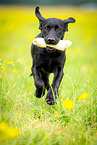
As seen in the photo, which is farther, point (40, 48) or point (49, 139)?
point (40, 48)

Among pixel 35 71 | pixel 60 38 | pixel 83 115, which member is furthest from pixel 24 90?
pixel 83 115

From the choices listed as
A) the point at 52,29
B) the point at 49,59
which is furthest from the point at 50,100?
the point at 52,29

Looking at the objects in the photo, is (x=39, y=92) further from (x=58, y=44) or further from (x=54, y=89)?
(x=58, y=44)

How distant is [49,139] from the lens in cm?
202

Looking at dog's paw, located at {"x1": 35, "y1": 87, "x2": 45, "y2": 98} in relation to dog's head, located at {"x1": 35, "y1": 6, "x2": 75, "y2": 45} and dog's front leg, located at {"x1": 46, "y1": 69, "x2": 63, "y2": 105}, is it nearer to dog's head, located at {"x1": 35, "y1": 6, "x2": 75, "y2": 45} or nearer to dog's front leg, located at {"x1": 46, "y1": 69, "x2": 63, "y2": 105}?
dog's front leg, located at {"x1": 46, "y1": 69, "x2": 63, "y2": 105}

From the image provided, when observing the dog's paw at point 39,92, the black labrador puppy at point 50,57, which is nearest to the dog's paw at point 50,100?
the black labrador puppy at point 50,57

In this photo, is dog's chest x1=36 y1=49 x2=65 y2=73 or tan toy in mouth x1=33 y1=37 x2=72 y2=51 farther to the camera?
dog's chest x1=36 y1=49 x2=65 y2=73

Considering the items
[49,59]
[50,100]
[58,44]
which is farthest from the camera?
[49,59]

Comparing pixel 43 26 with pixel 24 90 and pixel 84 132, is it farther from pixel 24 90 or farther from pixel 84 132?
pixel 84 132

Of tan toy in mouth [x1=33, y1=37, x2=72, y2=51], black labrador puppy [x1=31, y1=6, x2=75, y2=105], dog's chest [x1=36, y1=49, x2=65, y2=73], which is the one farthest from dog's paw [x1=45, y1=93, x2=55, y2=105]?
tan toy in mouth [x1=33, y1=37, x2=72, y2=51]

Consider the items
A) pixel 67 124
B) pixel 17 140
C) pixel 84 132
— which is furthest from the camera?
pixel 67 124

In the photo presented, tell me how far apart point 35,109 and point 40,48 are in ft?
3.84

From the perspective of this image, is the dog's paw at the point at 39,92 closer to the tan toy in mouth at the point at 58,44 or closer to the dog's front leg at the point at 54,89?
the dog's front leg at the point at 54,89

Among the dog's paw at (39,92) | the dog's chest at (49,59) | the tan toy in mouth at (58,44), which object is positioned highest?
the tan toy in mouth at (58,44)
